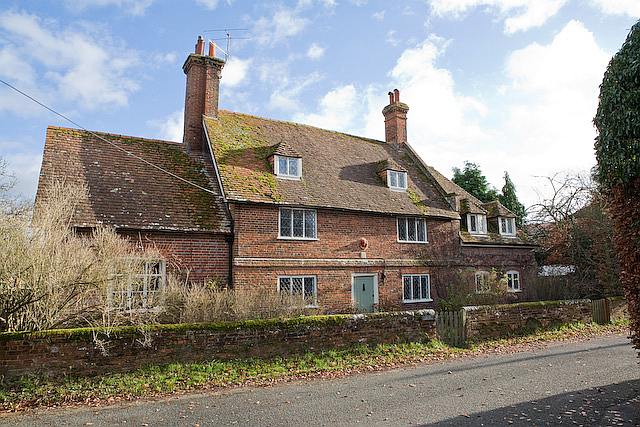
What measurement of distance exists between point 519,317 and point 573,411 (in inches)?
340

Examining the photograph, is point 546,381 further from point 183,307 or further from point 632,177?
point 183,307

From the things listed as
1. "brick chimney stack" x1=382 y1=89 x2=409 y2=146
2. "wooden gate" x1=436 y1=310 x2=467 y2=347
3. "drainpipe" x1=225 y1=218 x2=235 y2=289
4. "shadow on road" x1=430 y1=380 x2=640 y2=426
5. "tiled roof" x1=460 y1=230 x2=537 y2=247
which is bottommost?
"shadow on road" x1=430 y1=380 x2=640 y2=426

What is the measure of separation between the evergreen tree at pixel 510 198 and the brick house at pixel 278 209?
54.3ft

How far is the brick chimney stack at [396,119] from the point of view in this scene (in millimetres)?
28266

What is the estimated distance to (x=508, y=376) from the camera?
35.2 feet

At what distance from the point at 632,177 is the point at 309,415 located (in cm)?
691

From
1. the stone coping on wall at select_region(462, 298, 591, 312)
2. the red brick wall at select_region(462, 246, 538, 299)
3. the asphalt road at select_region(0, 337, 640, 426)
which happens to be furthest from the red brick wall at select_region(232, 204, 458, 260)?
the asphalt road at select_region(0, 337, 640, 426)

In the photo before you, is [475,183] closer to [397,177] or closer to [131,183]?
Answer: [397,177]

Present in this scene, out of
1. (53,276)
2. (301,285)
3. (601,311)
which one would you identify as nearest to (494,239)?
(601,311)

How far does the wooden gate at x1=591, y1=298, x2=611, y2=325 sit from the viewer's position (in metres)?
18.6

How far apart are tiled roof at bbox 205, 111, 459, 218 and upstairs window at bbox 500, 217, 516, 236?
5226mm

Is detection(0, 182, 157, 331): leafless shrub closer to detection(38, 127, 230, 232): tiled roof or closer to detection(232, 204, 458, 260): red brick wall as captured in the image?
detection(38, 127, 230, 232): tiled roof

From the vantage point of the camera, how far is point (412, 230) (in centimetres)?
2191

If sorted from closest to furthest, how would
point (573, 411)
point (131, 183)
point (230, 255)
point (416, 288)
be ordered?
point (573, 411) < point (230, 255) < point (131, 183) < point (416, 288)
